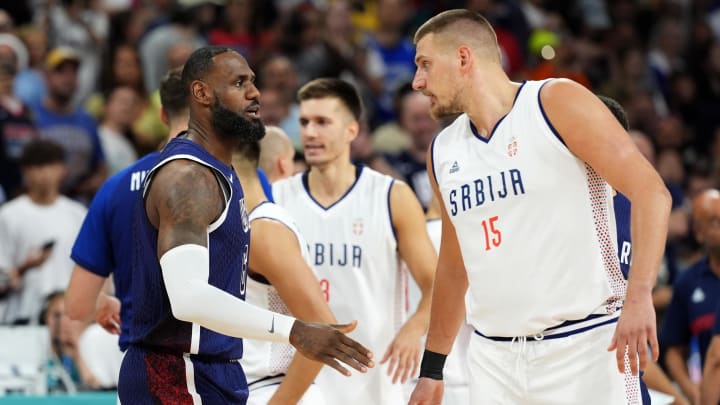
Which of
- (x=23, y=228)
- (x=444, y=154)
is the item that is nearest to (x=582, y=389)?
(x=444, y=154)

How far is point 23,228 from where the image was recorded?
970 cm

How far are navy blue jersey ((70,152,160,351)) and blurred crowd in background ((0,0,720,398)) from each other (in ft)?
10.2

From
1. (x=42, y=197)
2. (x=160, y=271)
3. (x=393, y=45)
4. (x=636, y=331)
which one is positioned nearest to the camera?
(x=636, y=331)

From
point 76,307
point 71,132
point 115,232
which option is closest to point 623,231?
point 115,232

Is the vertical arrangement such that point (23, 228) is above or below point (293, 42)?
below

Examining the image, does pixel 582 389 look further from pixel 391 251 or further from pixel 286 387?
pixel 391 251

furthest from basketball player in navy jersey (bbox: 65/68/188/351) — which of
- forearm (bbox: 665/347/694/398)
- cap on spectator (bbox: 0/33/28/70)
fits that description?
cap on spectator (bbox: 0/33/28/70)

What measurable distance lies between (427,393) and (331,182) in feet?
6.45

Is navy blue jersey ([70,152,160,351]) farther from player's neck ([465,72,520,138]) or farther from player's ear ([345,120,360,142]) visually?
player's neck ([465,72,520,138])

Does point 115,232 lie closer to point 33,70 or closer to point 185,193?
point 185,193

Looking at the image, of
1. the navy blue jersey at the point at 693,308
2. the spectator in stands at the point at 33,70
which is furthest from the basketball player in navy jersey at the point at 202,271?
the spectator in stands at the point at 33,70

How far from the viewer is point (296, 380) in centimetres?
535

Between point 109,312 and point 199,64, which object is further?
point 109,312

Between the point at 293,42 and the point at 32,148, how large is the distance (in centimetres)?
386
